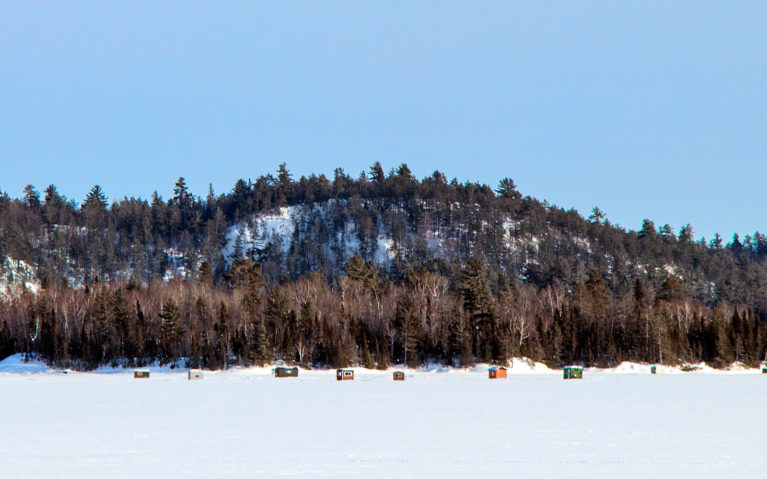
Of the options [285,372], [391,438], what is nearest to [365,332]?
[285,372]

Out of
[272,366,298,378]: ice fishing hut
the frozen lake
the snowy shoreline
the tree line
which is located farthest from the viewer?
the tree line

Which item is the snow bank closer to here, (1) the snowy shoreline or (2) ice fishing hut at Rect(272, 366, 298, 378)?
(1) the snowy shoreline

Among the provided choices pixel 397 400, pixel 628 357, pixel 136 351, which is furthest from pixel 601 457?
pixel 136 351

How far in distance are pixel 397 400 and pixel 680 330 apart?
72.3 m

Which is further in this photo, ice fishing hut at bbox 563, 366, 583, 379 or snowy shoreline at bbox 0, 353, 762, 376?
snowy shoreline at bbox 0, 353, 762, 376

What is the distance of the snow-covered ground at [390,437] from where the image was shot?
62.4 feet

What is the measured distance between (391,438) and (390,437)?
270mm

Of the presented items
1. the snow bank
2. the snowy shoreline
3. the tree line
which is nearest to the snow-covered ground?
the snowy shoreline

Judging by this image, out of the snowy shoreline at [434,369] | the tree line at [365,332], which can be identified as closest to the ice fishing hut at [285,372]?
the snowy shoreline at [434,369]

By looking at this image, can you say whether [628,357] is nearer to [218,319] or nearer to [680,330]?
[680,330]

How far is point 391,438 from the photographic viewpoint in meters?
24.8

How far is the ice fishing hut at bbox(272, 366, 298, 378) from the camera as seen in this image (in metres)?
81.9

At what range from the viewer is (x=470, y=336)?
3765 inches

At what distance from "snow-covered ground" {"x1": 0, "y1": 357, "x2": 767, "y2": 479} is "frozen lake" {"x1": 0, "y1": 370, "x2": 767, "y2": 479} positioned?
0.05 metres
